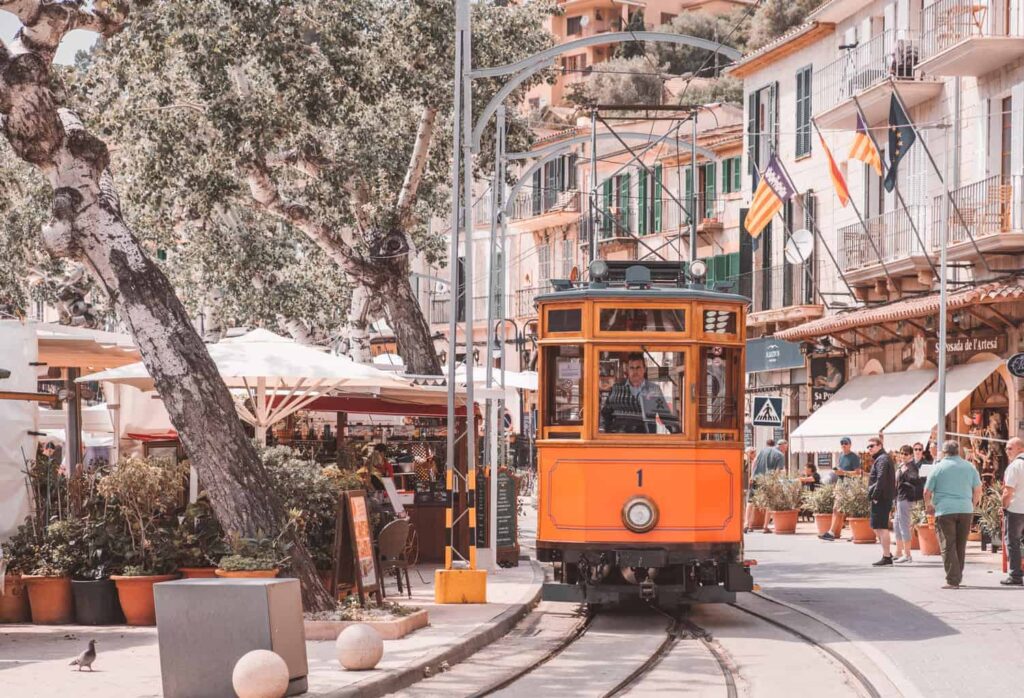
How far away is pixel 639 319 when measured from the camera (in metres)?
16.4

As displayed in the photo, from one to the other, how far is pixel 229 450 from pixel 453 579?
3430 mm

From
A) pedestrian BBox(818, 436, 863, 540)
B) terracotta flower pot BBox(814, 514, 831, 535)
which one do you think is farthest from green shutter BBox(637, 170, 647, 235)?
terracotta flower pot BBox(814, 514, 831, 535)

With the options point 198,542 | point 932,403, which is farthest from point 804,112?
point 198,542

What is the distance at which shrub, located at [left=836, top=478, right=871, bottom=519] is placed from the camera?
28344 millimetres

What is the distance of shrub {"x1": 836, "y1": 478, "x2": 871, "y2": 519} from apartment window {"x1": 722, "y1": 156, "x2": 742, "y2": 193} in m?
20.9

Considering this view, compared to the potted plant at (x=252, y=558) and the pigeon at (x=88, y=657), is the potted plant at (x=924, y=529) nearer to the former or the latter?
the potted plant at (x=252, y=558)

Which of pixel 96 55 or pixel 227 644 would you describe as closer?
pixel 227 644

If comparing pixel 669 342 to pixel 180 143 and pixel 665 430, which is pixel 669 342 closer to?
pixel 665 430

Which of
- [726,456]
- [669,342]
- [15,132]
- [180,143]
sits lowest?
[726,456]

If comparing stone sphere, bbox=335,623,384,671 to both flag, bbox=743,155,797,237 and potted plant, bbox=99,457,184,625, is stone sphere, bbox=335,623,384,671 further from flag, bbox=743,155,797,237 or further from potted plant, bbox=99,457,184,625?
flag, bbox=743,155,797,237

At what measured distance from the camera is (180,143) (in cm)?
2694

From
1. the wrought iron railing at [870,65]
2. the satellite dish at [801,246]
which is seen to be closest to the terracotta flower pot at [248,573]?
the wrought iron railing at [870,65]

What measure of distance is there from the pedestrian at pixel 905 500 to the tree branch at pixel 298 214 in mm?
8604

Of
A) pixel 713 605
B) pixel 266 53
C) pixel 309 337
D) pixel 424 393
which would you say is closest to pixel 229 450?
pixel 713 605
